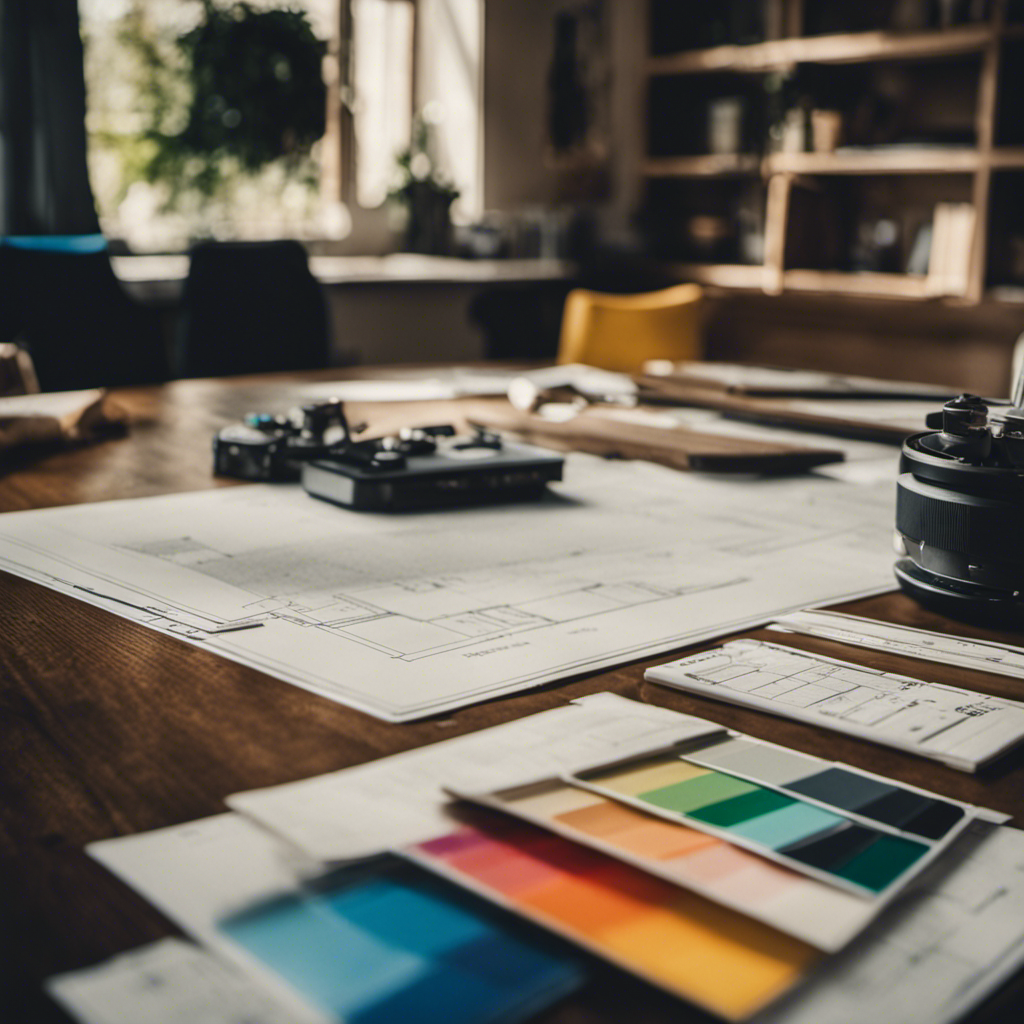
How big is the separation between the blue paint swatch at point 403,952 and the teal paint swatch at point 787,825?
111mm

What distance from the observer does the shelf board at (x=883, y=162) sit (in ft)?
12.8

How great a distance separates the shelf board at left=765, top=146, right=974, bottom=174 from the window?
126 cm

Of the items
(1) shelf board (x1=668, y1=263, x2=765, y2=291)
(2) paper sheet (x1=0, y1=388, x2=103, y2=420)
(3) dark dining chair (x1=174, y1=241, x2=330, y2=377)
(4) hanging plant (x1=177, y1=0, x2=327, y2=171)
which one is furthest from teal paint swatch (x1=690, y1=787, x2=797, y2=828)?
(1) shelf board (x1=668, y1=263, x2=765, y2=291)

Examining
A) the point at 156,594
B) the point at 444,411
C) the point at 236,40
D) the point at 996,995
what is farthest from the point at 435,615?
the point at 236,40

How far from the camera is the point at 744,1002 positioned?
396 millimetres

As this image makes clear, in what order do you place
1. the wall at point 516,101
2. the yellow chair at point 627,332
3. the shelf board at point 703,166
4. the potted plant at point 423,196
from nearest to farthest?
the yellow chair at point 627,332 < the shelf board at point 703,166 < the potted plant at point 423,196 < the wall at point 516,101

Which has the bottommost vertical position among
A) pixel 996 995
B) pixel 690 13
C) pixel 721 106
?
pixel 996 995

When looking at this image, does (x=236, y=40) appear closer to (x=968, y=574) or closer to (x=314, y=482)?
(x=314, y=482)

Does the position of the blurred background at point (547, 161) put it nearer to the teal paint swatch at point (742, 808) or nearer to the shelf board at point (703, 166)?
the shelf board at point (703, 166)

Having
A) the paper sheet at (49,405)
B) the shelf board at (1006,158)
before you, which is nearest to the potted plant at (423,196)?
the shelf board at (1006,158)

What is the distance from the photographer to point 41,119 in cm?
356

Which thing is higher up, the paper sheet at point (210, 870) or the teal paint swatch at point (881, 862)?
the teal paint swatch at point (881, 862)

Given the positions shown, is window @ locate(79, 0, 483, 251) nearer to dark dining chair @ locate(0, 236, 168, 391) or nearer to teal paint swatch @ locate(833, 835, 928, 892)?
dark dining chair @ locate(0, 236, 168, 391)

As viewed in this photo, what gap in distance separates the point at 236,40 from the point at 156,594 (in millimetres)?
3582
